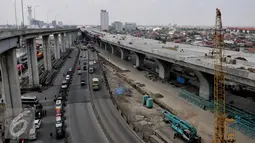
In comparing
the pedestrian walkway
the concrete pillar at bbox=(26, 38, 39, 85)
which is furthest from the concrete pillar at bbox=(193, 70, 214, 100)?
the concrete pillar at bbox=(26, 38, 39, 85)

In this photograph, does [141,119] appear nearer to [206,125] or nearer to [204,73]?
[206,125]

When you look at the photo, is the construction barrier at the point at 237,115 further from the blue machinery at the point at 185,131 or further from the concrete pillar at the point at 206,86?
the blue machinery at the point at 185,131

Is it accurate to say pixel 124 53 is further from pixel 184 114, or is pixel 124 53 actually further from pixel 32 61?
pixel 184 114

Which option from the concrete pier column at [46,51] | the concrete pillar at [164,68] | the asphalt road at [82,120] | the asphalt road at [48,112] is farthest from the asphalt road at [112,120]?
the concrete pier column at [46,51]

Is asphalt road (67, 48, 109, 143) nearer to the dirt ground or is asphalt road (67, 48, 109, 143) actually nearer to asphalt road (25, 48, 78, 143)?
asphalt road (25, 48, 78, 143)

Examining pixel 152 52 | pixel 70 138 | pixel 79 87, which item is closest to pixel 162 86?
pixel 152 52

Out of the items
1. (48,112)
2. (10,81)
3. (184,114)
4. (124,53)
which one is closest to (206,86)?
(184,114)
